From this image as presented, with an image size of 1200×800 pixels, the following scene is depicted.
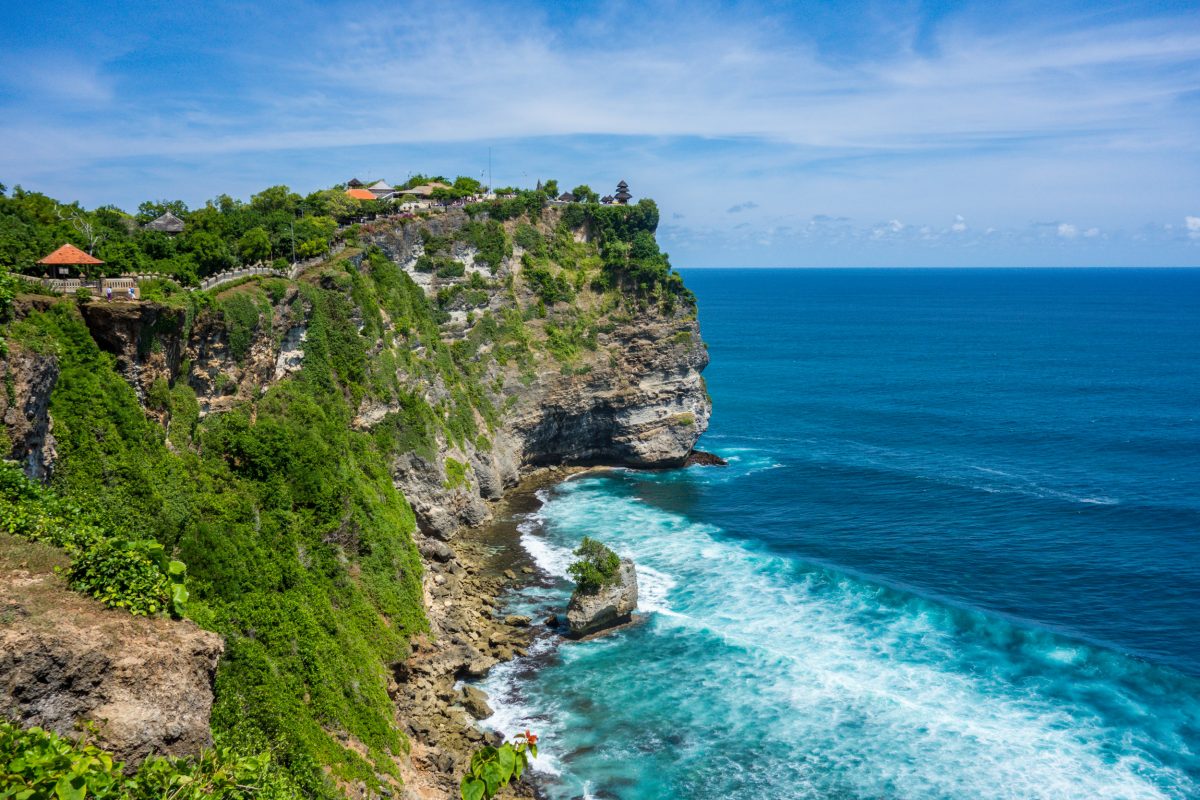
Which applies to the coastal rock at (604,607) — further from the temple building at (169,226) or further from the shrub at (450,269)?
the temple building at (169,226)

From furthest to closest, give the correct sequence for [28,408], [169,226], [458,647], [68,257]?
[169,226] < [458,647] < [68,257] < [28,408]

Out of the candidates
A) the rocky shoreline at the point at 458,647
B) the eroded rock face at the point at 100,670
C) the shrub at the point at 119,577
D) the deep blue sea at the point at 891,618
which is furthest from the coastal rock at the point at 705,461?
the eroded rock face at the point at 100,670

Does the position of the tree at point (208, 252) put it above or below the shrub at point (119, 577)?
above

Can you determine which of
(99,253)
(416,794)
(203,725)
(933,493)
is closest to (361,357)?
(99,253)

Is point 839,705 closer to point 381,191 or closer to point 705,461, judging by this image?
point 705,461

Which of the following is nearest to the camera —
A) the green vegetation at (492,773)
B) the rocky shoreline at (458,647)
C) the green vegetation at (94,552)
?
the green vegetation at (492,773)

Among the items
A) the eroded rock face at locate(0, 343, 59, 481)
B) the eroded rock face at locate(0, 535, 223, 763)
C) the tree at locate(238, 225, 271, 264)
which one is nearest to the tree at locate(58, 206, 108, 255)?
the tree at locate(238, 225, 271, 264)

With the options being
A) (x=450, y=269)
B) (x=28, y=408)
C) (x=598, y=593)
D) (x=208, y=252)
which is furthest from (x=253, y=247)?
(x=598, y=593)
